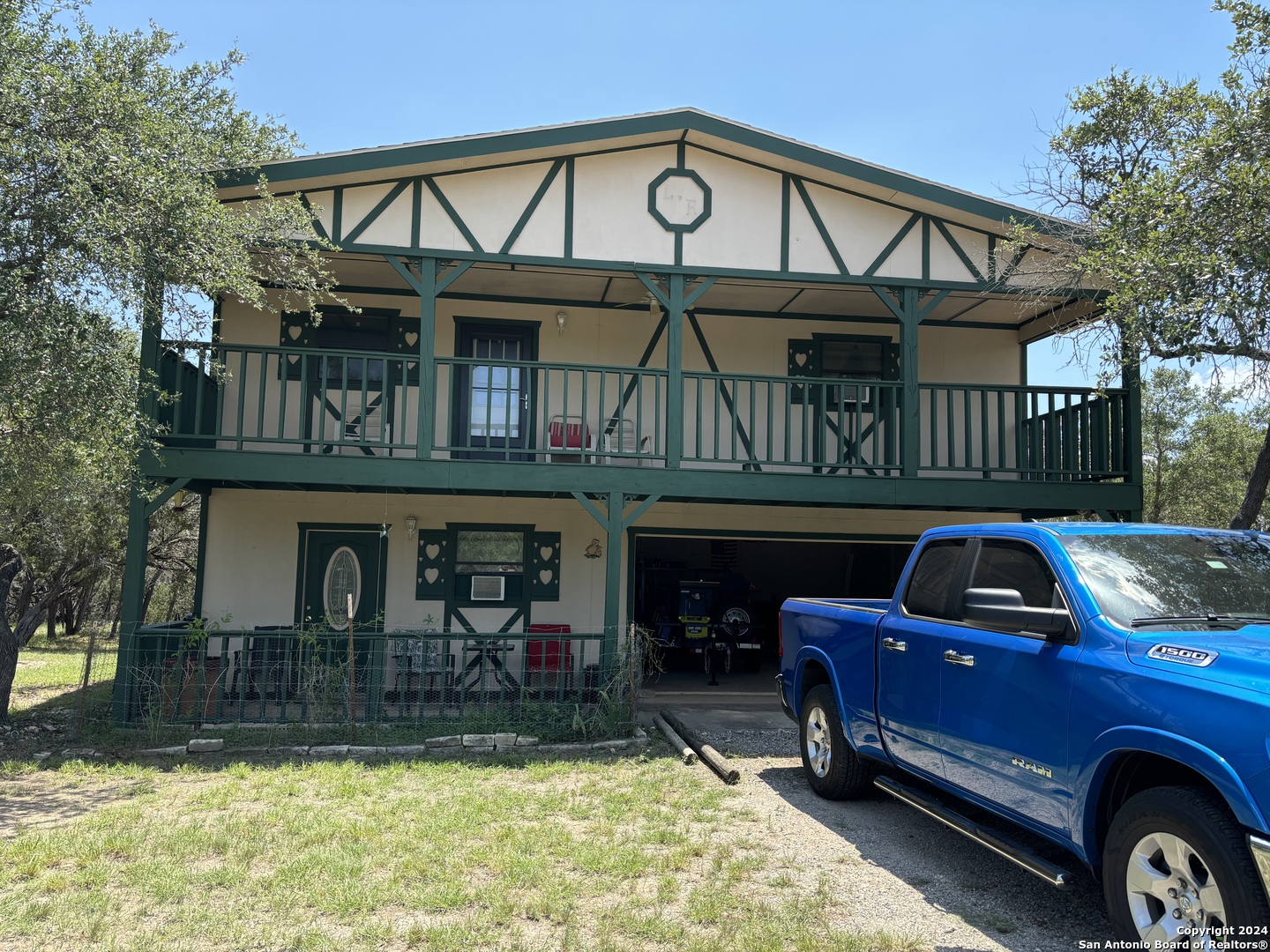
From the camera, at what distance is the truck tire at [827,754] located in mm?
6457

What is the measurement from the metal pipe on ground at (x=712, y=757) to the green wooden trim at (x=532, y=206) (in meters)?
5.46

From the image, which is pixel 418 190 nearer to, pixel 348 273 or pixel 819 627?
pixel 348 273

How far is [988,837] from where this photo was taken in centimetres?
463

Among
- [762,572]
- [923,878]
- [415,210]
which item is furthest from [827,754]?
[762,572]

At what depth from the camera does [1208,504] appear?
21.5 metres

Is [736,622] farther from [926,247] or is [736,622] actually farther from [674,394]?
[926,247]

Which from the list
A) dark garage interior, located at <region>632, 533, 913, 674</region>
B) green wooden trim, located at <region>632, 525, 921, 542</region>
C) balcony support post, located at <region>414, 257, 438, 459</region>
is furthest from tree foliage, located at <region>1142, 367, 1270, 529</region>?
balcony support post, located at <region>414, 257, 438, 459</region>

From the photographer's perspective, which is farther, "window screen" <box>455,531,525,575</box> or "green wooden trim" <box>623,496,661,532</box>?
"window screen" <box>455,531,525,575</box>

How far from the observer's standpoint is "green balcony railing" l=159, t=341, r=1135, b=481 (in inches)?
404

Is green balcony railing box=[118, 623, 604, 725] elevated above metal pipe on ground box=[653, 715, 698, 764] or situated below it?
above

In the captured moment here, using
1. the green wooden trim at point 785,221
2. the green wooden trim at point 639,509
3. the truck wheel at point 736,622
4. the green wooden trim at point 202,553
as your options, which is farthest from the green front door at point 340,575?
the green wooden trim at point 785,221

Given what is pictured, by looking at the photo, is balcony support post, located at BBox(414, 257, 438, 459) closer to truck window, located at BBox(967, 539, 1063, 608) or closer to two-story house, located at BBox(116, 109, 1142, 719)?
two-story house, located at BBox(116, 109, 1142, 719)

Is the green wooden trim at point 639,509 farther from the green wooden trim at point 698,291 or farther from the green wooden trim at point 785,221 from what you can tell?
the green wooden trim at point 785,221

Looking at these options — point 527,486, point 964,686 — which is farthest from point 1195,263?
point 527,486
